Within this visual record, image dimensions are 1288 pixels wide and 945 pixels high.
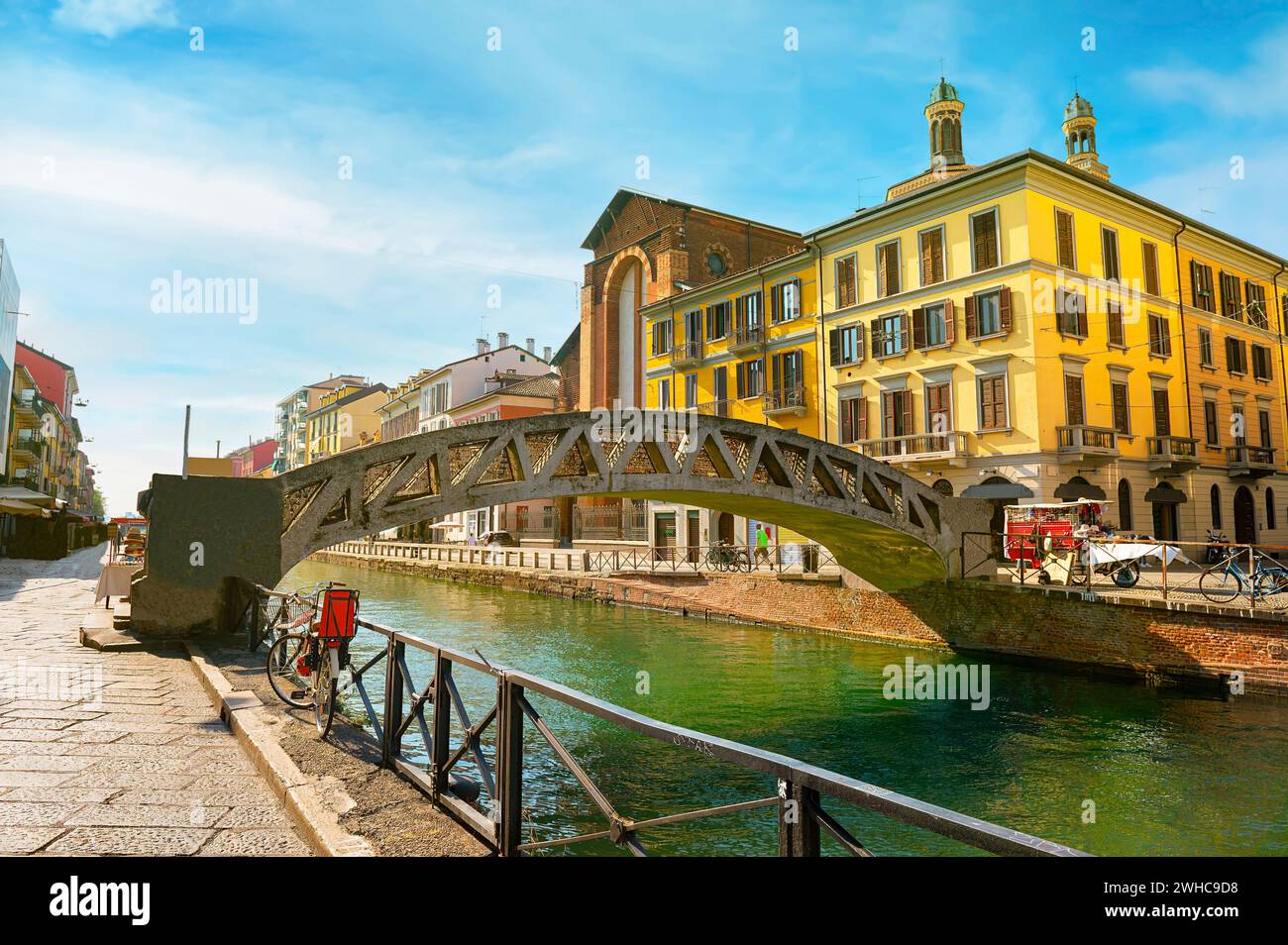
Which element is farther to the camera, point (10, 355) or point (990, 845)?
point (10, 355)

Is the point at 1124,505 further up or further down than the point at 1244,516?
further up

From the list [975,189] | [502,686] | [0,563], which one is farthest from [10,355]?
[502,686]

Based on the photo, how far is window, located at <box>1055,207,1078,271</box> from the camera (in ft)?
75.2

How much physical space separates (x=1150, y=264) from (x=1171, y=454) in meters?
6.12

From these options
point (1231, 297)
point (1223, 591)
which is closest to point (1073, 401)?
point (1223, 591)

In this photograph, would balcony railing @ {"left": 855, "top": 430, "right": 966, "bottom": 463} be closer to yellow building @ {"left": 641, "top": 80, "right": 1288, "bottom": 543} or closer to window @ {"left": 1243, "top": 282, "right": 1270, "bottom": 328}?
yellow building @ {"left": 641, "top": 80, "right": 1288, "bottom": 543}

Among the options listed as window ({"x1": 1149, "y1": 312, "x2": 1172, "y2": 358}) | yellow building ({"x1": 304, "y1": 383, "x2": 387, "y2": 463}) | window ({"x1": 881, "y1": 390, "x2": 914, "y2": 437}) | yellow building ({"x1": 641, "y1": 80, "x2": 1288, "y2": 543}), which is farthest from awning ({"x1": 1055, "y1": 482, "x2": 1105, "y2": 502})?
yellow building ({"x1": 304, "y1": 383, "x2": 387, "y2": 463})

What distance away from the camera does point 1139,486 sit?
23844 millimetres

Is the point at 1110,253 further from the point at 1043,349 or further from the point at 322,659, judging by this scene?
the point at 322,659

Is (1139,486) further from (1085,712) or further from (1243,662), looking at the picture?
(1085,712)

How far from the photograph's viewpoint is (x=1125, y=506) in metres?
23.4

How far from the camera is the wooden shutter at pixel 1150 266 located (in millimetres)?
25062

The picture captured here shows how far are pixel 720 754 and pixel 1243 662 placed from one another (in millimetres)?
14275

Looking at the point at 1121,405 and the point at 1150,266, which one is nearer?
the point at 1121,405
